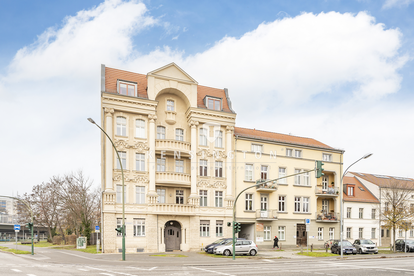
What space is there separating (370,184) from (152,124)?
107 ft

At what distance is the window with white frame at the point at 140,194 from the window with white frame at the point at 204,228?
6.37 metres

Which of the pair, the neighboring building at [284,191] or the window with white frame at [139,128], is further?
the neighboring building at [284,191]

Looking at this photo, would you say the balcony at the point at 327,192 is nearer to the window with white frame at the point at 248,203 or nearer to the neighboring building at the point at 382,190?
the neighboring building at the point at 382,190

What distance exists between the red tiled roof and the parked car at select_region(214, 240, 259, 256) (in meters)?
13.0

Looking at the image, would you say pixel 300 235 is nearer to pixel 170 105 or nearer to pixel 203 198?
pixel 203 198

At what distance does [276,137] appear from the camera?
144 ft

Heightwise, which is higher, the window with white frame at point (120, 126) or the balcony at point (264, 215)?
the window with white frame at point (120, 126)

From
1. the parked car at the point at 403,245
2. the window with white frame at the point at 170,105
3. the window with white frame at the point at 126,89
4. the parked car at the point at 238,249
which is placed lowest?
the parked car at the point at 403,245

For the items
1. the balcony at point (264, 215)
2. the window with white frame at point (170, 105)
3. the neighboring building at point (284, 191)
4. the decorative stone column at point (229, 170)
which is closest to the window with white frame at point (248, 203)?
the neighboring building at point (284, 191)

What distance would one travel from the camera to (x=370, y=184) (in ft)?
166

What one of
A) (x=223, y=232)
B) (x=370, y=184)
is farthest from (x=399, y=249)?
(x=223, y=232)

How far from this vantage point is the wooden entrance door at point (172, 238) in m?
35.6

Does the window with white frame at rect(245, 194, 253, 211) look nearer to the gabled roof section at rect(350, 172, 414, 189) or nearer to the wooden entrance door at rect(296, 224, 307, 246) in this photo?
the wooden entrance door at rect(296, 224, 307, 246)

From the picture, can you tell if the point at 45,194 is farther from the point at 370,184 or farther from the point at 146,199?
the point at 370,184
